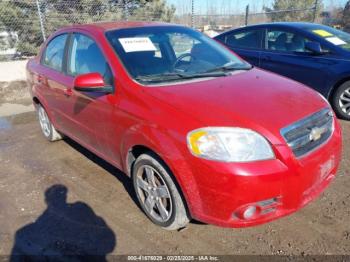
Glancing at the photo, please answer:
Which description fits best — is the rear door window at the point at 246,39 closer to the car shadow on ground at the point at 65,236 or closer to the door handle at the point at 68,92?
the door handle at the point at 68,92

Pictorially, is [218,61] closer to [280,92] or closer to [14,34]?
[280,92]

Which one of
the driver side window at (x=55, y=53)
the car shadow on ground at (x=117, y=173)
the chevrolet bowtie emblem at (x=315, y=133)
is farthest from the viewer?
the driver side window at (x=55, y=53)

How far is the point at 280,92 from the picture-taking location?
287 centimetres

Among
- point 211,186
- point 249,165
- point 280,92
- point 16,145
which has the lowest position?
point 16,145

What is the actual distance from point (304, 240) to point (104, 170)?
93.0 inches

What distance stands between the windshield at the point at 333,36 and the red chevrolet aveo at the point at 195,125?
2686mm

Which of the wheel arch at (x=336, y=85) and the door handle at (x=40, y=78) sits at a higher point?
the door handle at (x=40, y=78)

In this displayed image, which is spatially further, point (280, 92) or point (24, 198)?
point (24, 198)

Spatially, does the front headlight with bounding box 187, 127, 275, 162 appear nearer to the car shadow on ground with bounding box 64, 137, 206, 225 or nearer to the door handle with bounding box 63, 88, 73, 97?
the car shadow on ground with bounding box 64, 137, 206, 225

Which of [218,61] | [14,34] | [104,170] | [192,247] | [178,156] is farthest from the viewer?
[14,34]

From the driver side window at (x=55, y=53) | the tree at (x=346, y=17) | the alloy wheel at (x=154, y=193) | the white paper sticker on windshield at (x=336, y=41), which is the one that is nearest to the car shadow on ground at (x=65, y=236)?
the alloy wheel at (x=154, y=193)

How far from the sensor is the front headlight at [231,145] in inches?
90.4

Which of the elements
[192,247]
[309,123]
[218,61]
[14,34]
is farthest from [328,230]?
[14,34]

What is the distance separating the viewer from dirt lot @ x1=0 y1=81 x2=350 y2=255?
2.71 metres
